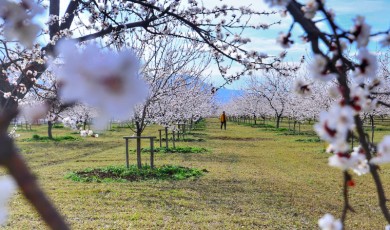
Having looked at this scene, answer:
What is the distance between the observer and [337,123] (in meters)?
0.46

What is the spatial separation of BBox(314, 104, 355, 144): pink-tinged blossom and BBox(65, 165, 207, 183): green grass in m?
8.21

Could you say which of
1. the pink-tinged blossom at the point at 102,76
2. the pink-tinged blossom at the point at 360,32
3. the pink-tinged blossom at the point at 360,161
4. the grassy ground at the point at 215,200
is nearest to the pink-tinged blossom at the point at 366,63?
the pink-tinged blossom at the point at 360,32

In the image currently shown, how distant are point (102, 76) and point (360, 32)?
0.51 metres

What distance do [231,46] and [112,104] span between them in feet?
11.6

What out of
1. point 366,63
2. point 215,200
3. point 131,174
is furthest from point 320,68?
point 131,174

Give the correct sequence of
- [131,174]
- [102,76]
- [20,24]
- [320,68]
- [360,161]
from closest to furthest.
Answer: [102,76], [20,24], [320,68], [360,161], [131,174]

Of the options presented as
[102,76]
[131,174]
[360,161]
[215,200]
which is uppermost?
[102,76]

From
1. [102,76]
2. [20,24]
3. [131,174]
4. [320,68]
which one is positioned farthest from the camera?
[131,174]

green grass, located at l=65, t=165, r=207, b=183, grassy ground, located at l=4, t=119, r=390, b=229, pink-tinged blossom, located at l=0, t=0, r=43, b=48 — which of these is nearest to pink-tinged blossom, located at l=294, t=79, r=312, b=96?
pink-tinged blossom, located at l=0, t=0, r=43, b=48

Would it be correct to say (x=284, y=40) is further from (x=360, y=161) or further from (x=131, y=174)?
(x=131, y=174)

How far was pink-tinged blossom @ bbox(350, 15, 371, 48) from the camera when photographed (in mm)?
666

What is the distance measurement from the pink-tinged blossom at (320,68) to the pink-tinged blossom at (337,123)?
10cm

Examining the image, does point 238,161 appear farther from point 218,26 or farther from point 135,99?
point 135,99

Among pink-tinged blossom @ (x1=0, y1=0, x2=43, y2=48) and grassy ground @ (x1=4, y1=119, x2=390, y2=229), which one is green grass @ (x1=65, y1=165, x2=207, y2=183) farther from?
pink-tinged blossom @ (x1=0, y1=0, x2=43, y2=48)
